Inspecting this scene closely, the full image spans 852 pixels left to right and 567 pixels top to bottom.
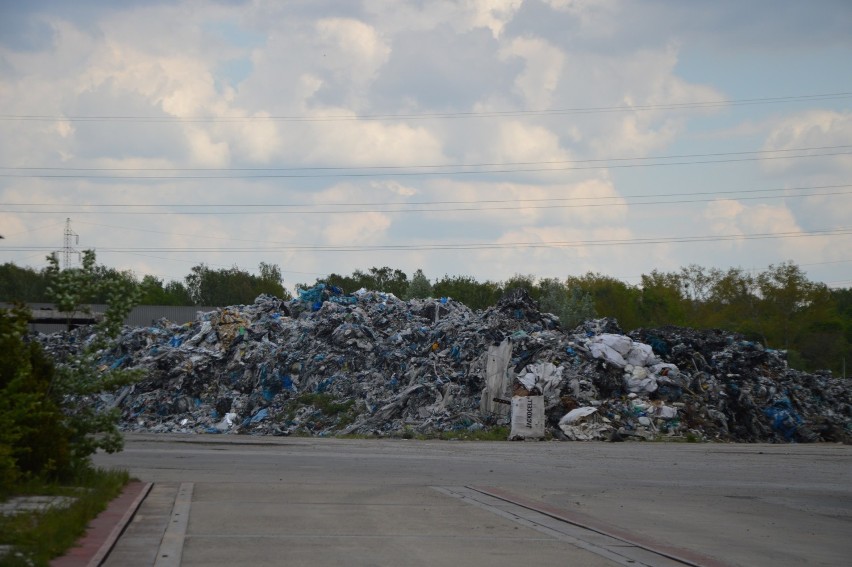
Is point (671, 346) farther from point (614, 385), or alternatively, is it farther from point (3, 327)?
point (3, 327)

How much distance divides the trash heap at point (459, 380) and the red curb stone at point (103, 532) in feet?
57.7

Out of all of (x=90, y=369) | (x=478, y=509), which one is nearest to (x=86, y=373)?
(x=90, y=369)

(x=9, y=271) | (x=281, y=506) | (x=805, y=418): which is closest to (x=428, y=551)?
(x=281, y=506)

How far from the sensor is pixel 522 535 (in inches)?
421

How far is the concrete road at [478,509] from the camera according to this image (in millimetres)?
9594

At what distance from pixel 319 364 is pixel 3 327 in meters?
23.9

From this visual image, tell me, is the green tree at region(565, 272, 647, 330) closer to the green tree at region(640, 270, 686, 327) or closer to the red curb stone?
the green tree at region(640, 270, 686, 327)

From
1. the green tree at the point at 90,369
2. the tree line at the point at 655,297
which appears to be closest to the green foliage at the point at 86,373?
the green tree at the point at 90,369

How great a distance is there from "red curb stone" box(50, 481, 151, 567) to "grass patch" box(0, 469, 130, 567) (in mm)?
76

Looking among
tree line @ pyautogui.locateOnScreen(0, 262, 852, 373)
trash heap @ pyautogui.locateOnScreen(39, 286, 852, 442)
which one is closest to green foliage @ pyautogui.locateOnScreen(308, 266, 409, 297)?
tree line @ pyautogui.locateOnScreen(0, 262, 852, 373)

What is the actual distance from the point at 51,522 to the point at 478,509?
5.41m

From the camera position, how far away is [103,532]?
977 centimetres

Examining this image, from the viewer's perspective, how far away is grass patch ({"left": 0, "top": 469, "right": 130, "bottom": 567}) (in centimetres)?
812

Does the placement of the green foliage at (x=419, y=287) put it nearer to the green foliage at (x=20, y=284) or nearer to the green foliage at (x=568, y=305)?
the green foliage at (x=568, y=305)
